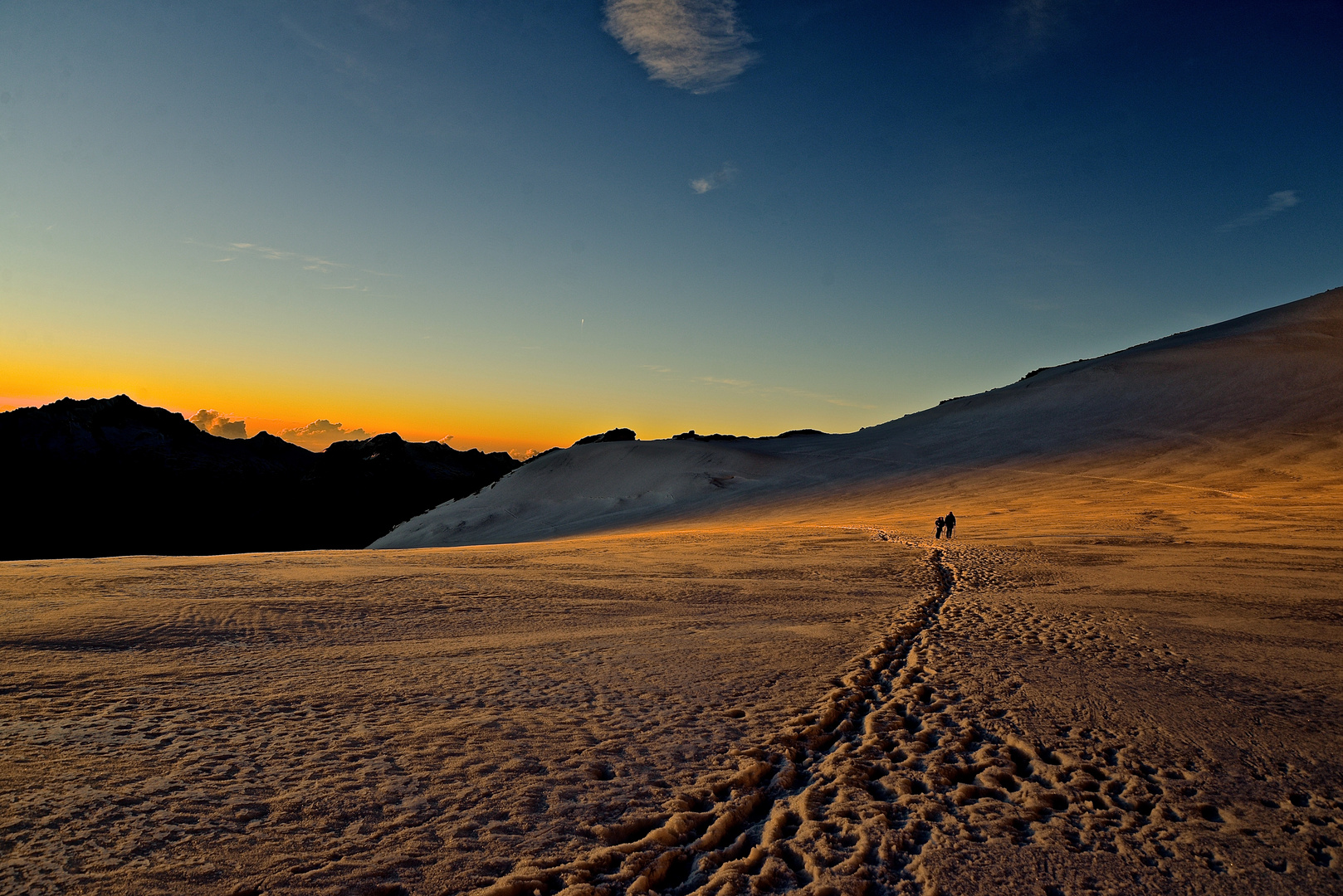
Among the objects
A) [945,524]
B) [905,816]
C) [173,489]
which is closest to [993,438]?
[945,524]

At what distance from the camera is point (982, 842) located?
3.53m

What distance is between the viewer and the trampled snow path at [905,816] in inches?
126

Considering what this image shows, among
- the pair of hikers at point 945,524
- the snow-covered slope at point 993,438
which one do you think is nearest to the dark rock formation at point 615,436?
the snow-covered slope at point 993,438

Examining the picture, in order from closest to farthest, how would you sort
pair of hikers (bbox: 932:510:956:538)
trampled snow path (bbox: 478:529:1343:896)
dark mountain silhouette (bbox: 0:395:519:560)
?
trampled snow path (bbox: 478:529:1343:896), pair of hikers (bbox: 932:510:956:538), dark mountain silhouette (bbox: 0:395:519:560)

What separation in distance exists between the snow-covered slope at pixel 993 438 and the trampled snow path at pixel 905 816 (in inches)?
1162

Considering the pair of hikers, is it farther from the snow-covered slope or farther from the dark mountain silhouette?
the dark mountain silhouette

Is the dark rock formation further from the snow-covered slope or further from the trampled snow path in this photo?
the trampled snow path

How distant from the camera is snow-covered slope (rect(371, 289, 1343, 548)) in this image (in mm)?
36125

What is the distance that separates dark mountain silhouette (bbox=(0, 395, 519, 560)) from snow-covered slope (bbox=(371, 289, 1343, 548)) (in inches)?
645

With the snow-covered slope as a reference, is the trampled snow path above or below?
below

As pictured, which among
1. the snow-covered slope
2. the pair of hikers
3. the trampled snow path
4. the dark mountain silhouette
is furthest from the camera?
the dark mountain silhouette

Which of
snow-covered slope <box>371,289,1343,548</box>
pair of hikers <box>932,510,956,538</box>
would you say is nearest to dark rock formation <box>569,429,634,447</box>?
snow-covered slope <box>371,289,1343,548</box>

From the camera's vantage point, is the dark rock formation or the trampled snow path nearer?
the trampled snow path

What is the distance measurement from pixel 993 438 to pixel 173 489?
73601 millimetres
